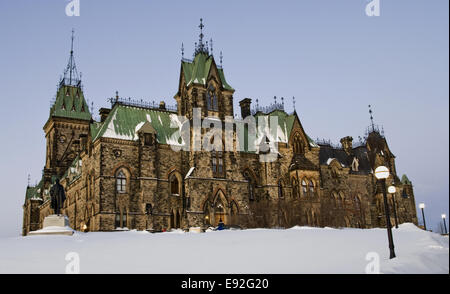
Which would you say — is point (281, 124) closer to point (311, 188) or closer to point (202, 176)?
point (311, 188)

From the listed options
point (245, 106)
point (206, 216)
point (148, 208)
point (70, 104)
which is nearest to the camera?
point (148, 208)

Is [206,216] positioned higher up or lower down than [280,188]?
lower down

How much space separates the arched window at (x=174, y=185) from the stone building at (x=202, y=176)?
0.32ft

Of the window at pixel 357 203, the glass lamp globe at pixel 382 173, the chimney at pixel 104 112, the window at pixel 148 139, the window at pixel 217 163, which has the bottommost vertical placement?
the glass lamp globe at pixel 382 173

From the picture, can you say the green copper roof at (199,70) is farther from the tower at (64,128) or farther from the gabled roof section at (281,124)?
the tower at (64,128)

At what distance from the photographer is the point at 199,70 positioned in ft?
159

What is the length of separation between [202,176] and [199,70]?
478 inches

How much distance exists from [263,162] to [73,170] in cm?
2343

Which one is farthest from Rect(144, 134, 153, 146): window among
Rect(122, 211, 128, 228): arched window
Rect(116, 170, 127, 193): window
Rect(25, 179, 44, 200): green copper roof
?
Rect(25, 179, 44, 200): green copper roof

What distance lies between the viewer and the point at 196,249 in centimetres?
1972

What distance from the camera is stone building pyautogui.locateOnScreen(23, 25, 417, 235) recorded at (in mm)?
41594

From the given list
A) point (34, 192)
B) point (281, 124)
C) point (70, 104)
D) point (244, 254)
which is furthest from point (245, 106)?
point (34, 192)

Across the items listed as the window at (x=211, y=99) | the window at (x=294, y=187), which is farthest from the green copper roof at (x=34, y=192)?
the window at (x=294, y=187)

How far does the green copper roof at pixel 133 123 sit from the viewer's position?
43.2 m
